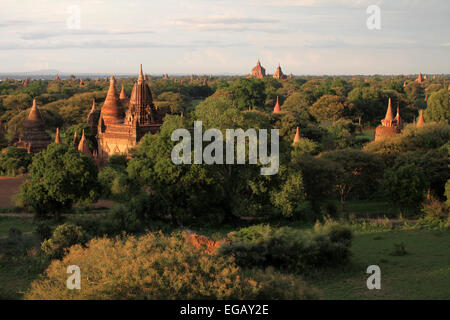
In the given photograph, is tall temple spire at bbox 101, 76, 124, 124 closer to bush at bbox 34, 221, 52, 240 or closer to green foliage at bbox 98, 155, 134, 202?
green foliage at bbox 98, 155, 134, 202

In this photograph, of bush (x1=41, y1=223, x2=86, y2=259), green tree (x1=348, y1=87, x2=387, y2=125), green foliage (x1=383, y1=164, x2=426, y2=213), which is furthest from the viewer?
green tree (x1=348, y1=87, x2=387, y2=125)

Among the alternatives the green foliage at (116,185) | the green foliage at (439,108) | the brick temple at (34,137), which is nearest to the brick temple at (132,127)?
the brick temple at (34,137)

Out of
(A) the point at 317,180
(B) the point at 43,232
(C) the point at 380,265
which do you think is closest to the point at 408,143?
(A) the point at 317,180

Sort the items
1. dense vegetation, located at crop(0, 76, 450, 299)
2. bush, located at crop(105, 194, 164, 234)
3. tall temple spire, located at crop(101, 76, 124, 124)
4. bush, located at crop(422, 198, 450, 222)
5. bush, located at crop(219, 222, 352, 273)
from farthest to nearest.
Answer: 1. tall temple spire, located at crop(101, 76, 124, 124)
2. bush, located at crop(422, 198, 450, 222)
3. bush, located at crop(105, 194, 164, 234)
4. bush, located at crop(219, 222, 352, 273)
5. dense vegetation, located at crop(0, 76, 450, 299)

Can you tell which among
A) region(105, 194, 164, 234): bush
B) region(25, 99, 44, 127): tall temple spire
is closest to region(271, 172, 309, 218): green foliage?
region(105, 194, 164, 234): bush

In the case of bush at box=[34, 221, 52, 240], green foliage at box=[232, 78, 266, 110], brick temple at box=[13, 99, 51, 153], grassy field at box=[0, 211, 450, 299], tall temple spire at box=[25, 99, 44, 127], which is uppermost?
green foliage at box=[232, 78, 266, 110]

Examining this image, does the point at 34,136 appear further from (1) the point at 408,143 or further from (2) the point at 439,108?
(2) the point at 439,108
